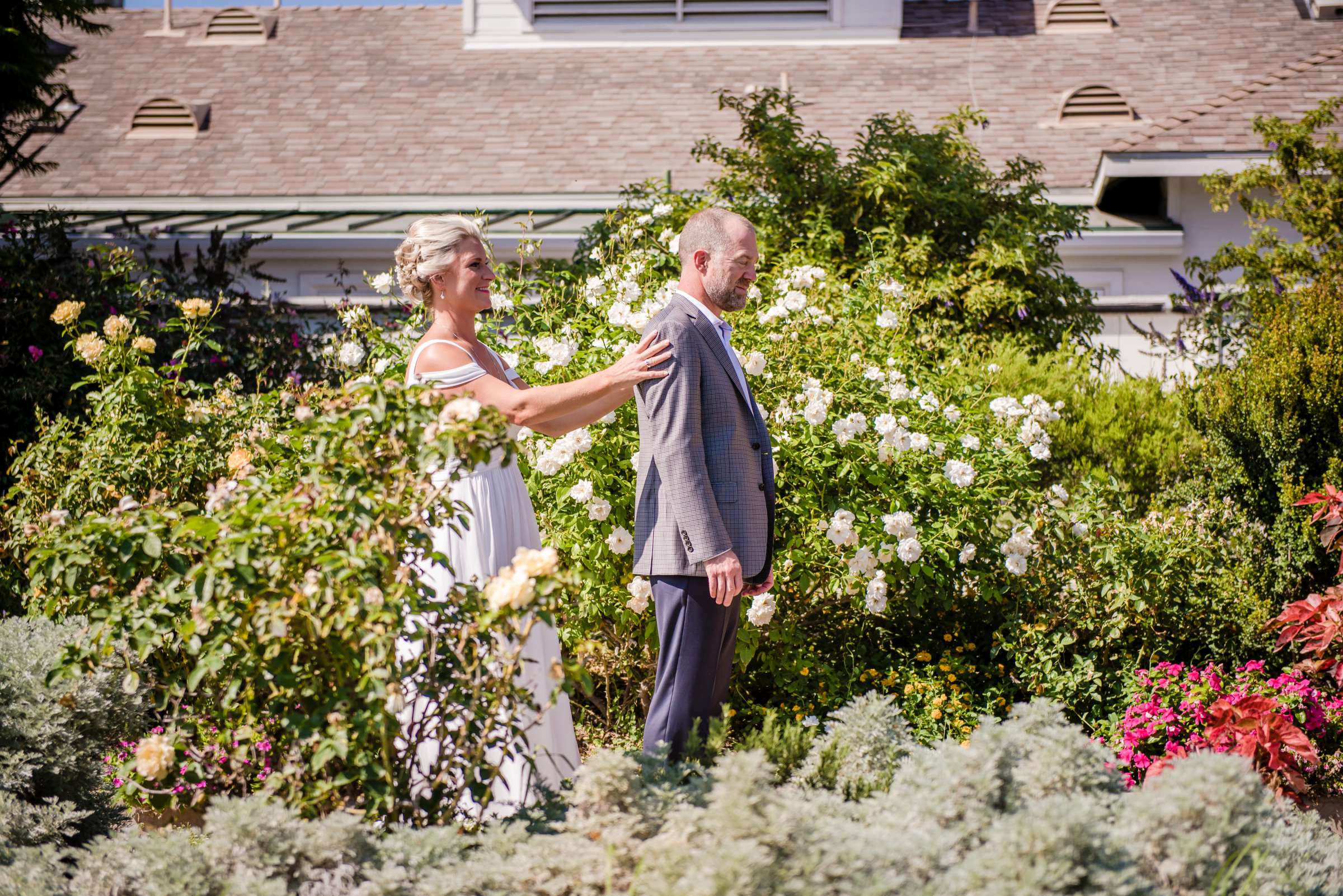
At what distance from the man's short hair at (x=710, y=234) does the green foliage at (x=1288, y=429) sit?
2571 mm

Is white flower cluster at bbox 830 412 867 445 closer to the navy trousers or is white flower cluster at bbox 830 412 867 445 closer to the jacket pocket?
the jacket pocket

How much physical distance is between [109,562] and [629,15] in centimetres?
1243

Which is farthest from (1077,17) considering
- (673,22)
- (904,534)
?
(904,534)

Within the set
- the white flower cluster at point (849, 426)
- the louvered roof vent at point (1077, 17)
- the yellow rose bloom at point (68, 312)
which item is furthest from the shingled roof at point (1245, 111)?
the yellow rose bloom at point (68, 312)

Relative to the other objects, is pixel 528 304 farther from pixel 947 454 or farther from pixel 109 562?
pixel 109 562

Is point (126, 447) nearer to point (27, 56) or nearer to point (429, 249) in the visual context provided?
point (429, 249)

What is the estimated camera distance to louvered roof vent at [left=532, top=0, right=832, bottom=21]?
44.4 feet

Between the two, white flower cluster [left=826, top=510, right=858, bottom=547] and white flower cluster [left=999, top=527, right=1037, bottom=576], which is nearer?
white flower cluster [left=826, top=510, right=858, bottom=547]

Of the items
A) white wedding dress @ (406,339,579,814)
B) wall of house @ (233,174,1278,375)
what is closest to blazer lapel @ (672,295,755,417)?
white wedding dress @ (406,339,579,814)

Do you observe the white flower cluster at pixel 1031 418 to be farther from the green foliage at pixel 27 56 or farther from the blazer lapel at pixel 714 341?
the green foliage at pixel 27 56

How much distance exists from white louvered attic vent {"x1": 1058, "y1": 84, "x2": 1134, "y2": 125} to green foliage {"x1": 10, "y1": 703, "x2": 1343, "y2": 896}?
10.7 m

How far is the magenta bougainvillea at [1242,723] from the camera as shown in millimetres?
3406

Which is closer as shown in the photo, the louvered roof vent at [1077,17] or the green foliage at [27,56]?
the green foliage at [27,56]

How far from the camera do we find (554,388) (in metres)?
3.14
